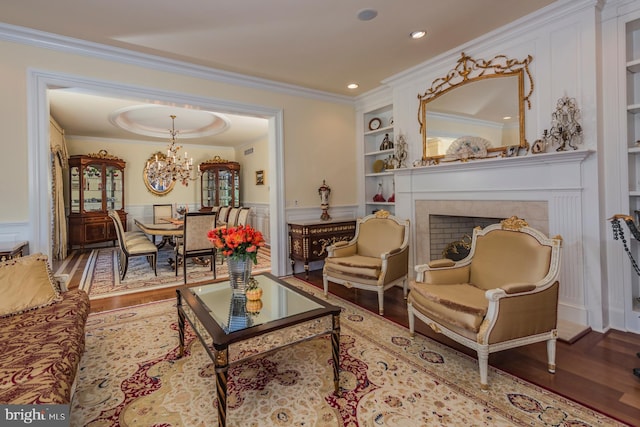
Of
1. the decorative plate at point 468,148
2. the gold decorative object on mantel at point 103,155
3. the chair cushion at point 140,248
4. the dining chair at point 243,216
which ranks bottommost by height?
the chair cushion at point 140,248

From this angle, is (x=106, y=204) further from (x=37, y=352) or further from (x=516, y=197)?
(x=516, y=197)

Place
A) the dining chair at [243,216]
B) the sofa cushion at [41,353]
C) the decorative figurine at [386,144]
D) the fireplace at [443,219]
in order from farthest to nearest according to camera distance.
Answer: the dining chair at [243,216]
the decorative figurine at [386,144]
the fireplace at [443,219]
the sofa cushion at [41,353]

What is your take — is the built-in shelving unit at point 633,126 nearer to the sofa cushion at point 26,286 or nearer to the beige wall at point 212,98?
the beige wall at point 212,98

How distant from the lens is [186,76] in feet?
12.5

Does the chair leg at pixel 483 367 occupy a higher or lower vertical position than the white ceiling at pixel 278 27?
lower

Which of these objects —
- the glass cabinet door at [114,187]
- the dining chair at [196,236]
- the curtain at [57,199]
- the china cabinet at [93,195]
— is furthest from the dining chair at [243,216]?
the glass cabinet door at [114,187]

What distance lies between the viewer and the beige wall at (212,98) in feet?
9.80

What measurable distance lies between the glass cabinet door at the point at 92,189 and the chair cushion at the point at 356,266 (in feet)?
20.5

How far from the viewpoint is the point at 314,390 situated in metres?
1.92

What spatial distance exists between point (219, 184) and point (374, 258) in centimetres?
586

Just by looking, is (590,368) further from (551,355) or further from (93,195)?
(93,195)

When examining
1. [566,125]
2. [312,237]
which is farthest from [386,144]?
[566,125]


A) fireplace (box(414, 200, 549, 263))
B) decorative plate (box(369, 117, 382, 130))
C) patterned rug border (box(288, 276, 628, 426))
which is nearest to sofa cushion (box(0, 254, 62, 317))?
patterned rug border (box(288, 276, 628, 426))

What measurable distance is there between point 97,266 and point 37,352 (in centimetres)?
445
